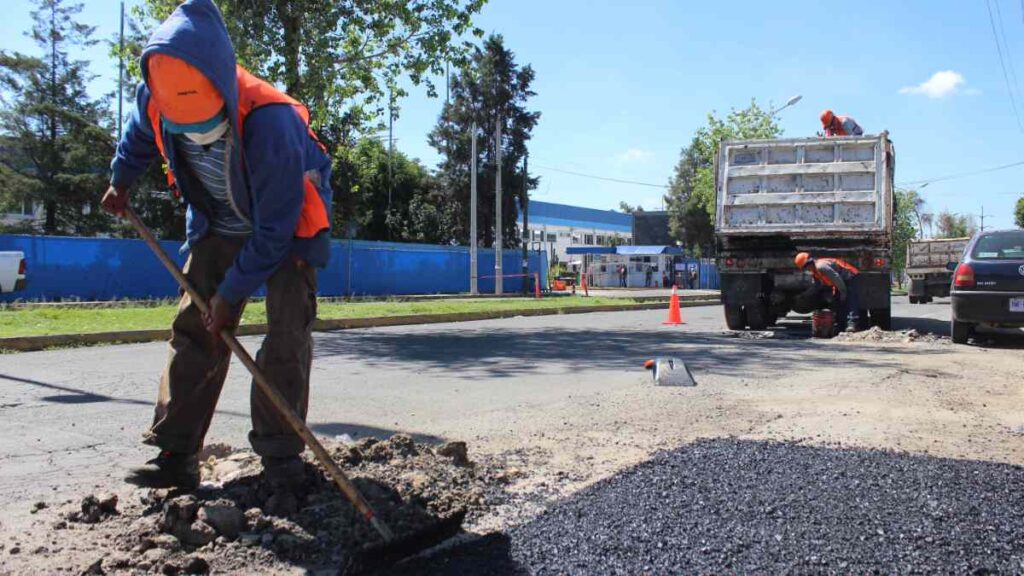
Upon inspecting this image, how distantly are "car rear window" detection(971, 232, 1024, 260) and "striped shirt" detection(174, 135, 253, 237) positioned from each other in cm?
988

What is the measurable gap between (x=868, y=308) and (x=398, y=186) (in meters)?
34.8

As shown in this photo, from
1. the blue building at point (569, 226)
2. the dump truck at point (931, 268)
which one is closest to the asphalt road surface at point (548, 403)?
the dump truck at point (931, 268)

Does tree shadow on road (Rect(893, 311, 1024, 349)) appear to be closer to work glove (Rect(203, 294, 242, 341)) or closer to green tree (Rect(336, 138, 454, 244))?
work glove (Rect(203, 294, 242, 341))

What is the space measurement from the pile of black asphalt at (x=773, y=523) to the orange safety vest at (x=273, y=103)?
1238 millimetres

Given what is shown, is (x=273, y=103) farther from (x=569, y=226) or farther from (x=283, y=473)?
(x=569, y=226)

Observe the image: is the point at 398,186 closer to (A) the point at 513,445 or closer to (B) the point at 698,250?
(B) the point at 698,250

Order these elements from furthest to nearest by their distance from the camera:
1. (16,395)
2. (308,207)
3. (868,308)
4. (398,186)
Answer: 1. (398,186)
2. (868,308)
3. (16,395)
4. (308,207)

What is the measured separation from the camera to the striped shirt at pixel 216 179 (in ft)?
9.00

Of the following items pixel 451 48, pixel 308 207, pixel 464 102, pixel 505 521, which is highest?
pixel 464 102

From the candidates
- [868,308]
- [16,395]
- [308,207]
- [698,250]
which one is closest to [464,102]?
[698,250]

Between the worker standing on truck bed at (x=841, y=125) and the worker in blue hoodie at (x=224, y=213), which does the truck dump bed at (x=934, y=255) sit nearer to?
the worker standing on truck bed at (x=841, y=125)

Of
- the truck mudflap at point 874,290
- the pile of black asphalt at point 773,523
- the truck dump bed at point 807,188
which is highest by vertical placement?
the truck dump bed at point 807,188

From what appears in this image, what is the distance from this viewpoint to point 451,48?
13.1 metres

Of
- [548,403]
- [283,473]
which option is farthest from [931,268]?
[283,473]
